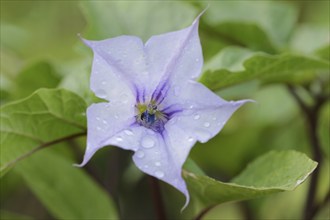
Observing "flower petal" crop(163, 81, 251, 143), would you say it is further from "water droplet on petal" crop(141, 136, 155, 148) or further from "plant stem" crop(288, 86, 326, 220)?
"plant stem" crop(288, 86, 326, 220)

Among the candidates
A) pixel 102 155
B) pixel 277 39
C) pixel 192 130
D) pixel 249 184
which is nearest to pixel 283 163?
pixel 249 184

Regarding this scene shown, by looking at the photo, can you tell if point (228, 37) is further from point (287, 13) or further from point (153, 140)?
point (153, 140)

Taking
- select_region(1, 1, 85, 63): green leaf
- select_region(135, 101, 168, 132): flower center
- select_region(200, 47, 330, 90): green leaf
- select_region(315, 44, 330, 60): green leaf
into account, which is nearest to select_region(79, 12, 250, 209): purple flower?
select_region(135, 101, 168, 132): flower center

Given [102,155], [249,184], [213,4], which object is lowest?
[102,155]

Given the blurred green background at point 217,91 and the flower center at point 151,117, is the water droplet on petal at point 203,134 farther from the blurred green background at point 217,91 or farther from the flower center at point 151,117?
the blurred green background at point 217,91

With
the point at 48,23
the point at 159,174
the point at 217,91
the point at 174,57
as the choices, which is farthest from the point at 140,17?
the point at 48,23

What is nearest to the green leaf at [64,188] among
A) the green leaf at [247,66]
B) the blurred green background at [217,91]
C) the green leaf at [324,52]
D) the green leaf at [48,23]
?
the blurred green background at [217,91]

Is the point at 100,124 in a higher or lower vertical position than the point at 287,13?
higher
